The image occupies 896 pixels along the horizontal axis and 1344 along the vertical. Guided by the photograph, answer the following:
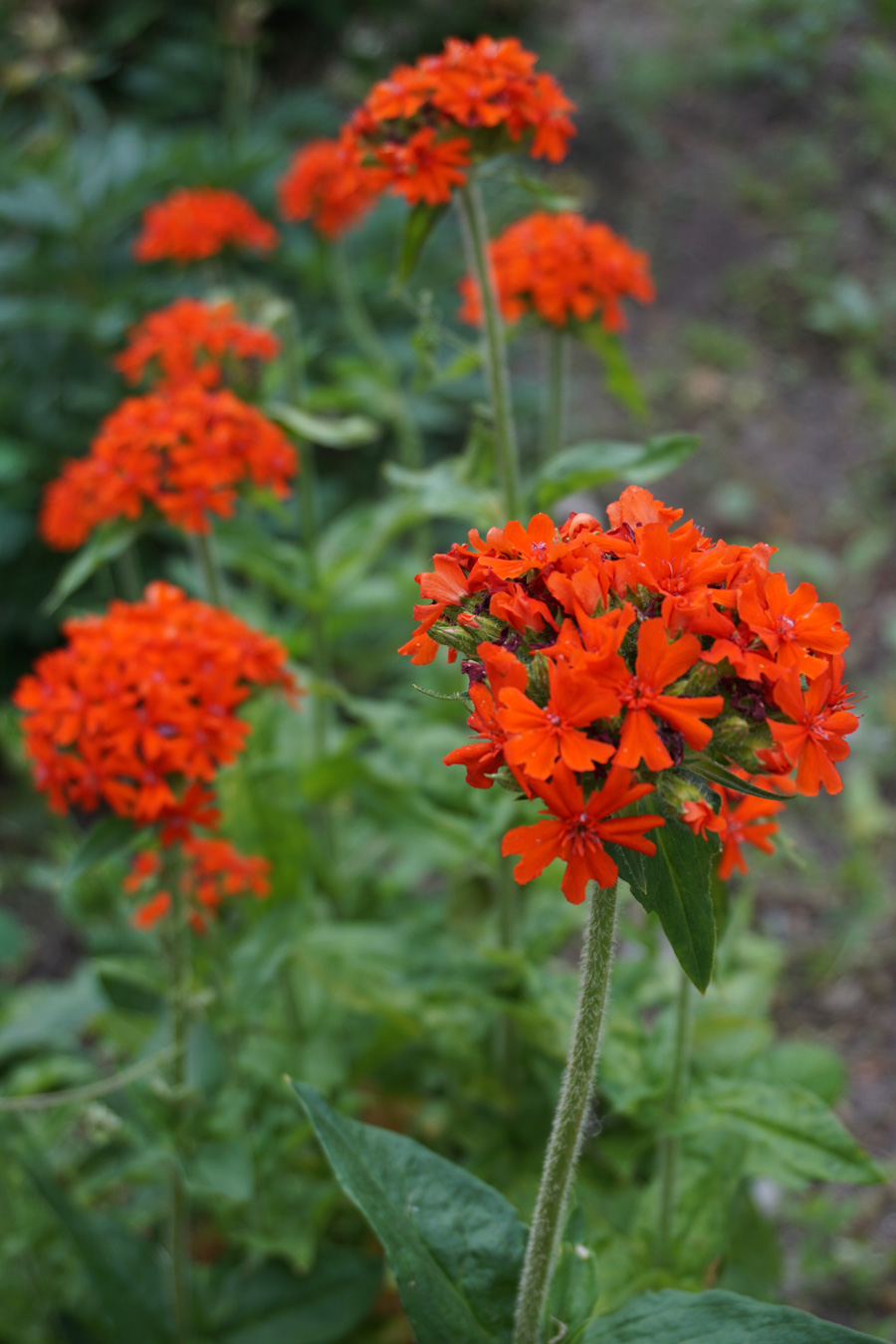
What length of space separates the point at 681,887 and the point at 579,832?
16 cm

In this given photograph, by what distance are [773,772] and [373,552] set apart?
73.2 inches

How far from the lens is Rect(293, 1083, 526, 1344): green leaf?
1.30 meters

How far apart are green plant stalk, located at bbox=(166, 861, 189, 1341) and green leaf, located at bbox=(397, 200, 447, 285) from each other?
1273 mm

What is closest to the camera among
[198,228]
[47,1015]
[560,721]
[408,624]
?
[560,721]

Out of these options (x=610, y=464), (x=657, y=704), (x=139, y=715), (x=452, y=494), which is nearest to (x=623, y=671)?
(x=657, y=704)

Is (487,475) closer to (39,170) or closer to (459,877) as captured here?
(459,877)

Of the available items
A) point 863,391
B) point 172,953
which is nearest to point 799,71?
point 863,391

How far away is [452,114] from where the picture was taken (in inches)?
75.7

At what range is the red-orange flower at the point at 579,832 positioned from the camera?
102cm

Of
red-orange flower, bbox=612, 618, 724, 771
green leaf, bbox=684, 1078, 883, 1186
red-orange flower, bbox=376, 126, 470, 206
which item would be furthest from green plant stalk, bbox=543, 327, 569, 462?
red-orange flower, bbox=612, 618, 724, 771

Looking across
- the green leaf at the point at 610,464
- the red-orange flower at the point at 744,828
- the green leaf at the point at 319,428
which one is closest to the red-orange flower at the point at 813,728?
the red-orange flower at the point at 744,828

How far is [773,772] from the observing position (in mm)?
1100

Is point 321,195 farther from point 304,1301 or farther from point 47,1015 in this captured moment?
point 304,1301

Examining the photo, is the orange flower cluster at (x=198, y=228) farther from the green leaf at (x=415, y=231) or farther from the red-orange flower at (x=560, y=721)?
the red-orange flower at (x=560, y=721)
